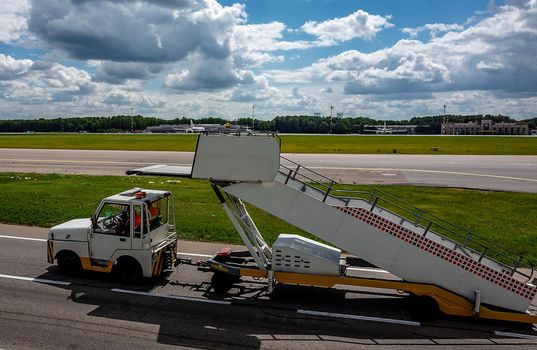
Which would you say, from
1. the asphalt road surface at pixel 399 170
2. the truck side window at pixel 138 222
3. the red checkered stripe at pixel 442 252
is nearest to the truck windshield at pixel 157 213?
the truck side window at pixel 138 222

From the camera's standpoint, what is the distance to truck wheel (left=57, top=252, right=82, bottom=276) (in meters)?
12.2

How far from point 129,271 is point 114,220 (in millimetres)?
1461

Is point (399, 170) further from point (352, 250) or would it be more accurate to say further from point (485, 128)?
point (485, 128)

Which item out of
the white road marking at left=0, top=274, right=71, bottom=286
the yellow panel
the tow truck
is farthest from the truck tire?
the tow truck

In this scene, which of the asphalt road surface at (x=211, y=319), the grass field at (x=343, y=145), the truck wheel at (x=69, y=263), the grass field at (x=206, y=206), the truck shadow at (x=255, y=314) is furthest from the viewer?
the grass field at (x=343, y=145)

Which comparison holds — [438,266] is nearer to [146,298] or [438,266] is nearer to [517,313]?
[517,313]

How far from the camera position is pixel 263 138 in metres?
10.0

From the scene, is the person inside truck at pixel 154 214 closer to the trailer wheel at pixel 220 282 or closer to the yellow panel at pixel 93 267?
the yellow panel at pixel 93 267

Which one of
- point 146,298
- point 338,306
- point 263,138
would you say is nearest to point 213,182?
point 263,138

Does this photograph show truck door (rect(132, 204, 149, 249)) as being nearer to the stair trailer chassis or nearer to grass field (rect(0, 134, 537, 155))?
the stair trailer chassis

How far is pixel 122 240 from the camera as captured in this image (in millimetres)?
11461

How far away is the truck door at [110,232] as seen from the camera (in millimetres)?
11477

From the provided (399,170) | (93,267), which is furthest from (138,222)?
(399,170)

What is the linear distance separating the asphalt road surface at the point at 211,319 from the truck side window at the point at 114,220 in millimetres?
1496
